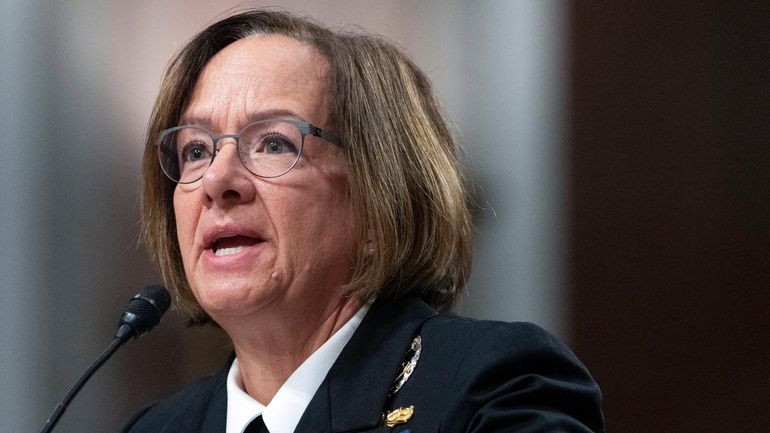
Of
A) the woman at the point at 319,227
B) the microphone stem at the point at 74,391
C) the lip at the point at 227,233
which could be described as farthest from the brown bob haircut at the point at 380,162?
the microphone stem at the point at 74,391

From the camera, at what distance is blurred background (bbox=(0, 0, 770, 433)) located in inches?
94.7

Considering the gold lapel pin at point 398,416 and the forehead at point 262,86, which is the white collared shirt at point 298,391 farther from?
the forehead at point 262,86

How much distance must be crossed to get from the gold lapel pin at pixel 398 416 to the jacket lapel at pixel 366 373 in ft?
0.06

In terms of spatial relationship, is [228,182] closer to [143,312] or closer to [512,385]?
[143,312]

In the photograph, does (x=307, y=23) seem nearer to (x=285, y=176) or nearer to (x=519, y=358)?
(x=285, y=176)

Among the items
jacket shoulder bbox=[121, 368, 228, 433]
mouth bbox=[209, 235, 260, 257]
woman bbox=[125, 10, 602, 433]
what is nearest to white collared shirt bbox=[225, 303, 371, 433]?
A: woman bbox=[125, 10, 602, 433]

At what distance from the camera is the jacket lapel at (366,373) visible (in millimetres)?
1829

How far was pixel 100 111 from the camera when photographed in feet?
9.68

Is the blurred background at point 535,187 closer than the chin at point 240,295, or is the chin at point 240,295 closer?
the chin at point 240,295

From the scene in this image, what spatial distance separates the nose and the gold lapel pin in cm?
49

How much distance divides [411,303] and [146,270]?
41.1 inches

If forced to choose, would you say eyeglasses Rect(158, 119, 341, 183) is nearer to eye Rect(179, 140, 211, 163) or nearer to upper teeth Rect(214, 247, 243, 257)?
eye Rect(179, 140, 211, 163)

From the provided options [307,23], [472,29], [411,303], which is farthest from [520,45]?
[411,303]

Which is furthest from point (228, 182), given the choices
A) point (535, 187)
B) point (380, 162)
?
point (535, 187)
